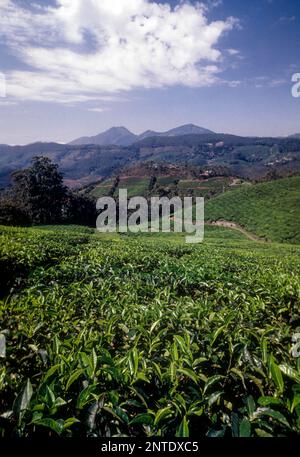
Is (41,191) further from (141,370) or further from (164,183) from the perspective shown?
(141,370)

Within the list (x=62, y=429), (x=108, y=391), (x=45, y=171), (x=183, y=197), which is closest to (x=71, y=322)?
(x=108, y=391)

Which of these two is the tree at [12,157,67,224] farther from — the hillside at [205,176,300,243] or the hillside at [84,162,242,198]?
the hillside at [205,176,300,243]

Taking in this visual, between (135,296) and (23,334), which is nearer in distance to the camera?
(23,334)

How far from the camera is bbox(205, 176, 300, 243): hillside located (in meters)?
45.2

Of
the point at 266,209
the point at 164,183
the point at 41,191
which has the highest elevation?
the point at 164,183

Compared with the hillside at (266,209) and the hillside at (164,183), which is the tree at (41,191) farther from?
the hillside at (266,209)

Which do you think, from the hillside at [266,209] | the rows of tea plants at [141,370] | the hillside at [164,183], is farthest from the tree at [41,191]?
the rows of tea plants at [141,370]

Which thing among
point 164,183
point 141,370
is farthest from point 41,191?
point 141,370

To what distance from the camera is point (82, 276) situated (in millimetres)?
5102

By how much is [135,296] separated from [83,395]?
213cm

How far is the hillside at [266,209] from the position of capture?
45156mm

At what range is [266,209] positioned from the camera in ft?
175

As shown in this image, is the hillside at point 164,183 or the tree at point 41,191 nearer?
the tree at point 41,191

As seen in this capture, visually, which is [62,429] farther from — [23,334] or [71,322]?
[71,322]
